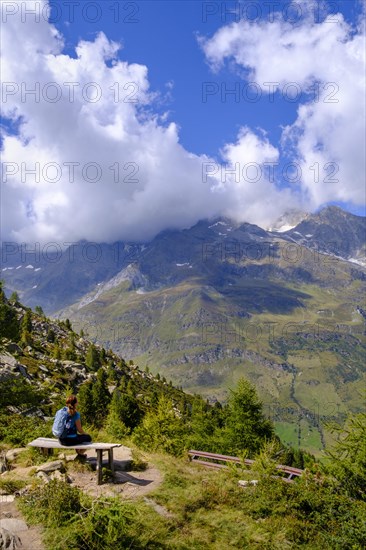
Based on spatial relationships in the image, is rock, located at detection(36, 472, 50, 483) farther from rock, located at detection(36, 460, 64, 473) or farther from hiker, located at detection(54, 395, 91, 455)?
hiker, located at detection(54, 395, 91, 455)

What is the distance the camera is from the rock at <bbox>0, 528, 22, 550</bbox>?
9.44 meters

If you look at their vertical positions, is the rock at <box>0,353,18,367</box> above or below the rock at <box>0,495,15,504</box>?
above

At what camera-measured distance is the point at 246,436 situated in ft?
120

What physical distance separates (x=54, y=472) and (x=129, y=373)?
15279cm

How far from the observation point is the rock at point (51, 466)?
48.8ft

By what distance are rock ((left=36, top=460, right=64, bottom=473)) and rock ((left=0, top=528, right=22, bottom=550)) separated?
5122 millimetres

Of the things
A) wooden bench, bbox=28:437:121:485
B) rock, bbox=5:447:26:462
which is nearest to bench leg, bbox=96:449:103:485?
wooden bench, bbox=28:437:121:485

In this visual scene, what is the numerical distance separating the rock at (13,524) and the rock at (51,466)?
412 cm

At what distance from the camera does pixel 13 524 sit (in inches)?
417

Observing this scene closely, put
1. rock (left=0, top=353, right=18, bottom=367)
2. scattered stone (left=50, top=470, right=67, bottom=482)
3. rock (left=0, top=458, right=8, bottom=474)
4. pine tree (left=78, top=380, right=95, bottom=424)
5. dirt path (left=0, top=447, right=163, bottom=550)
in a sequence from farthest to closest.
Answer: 1. pine tree (left=78, top=380, right=95, bottom=424)
2. rock (left=0, top=353, right=18, bottom=367)
3. rock (left=0, top=458, right=8, bottom=474)
4. scattered stone (left=50, top=470, right=67, bottom=482)
5. dirt path (left=0, top=447, right=163, bottom=550)

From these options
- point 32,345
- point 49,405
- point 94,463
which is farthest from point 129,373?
point 94,463

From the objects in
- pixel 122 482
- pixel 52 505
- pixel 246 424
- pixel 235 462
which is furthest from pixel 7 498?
pixel 246 424

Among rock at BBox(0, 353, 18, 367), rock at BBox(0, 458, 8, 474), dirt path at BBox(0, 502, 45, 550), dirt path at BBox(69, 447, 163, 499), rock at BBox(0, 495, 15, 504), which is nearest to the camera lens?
dirt path at BBox(0, 502, 45, 550)

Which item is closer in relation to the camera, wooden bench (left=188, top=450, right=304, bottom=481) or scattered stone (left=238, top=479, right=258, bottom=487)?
scattered stone (left=238, top=479, right=258, bottom=487)
